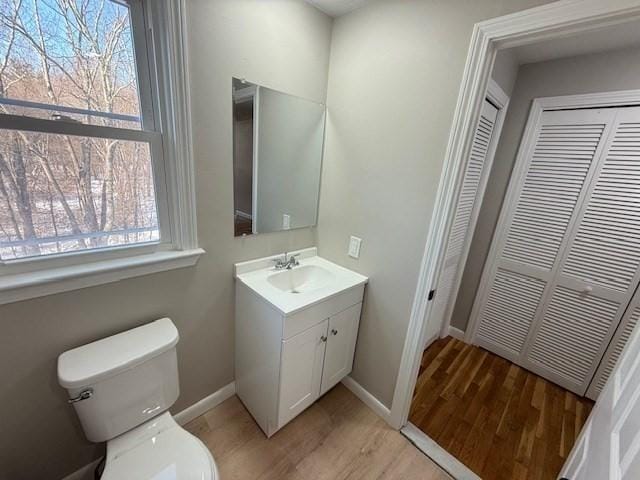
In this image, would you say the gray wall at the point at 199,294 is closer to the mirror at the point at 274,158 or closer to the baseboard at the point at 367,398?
the mirror at the point at 274,158

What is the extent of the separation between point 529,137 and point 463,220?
73 centimetres

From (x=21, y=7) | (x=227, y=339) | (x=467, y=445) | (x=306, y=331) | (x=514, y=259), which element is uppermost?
(x=21, y=7)

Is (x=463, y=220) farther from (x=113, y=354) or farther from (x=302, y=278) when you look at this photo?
(x=113, y=354)

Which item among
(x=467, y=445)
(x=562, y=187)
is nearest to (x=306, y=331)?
(x=467, y=445)

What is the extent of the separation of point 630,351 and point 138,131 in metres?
1.85

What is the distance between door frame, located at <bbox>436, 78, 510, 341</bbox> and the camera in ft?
5.78

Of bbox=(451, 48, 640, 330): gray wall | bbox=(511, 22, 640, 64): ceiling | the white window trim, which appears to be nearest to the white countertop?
the white window trim

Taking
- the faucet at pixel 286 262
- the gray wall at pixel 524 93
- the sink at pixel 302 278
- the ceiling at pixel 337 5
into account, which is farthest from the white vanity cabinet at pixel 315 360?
the ceiling at pixel 337 5

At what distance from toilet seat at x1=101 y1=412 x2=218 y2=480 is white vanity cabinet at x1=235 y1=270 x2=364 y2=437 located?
428 millimetres

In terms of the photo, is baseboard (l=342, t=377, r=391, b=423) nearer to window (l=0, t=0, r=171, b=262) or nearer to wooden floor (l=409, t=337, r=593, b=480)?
wooden floor (l=409, t=337, r=593, b=480)

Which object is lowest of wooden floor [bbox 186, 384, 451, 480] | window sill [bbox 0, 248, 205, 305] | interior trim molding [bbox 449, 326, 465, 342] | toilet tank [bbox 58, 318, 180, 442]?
wooden floor [bbox 186, 384, 451, 480]

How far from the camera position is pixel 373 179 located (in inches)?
58.0

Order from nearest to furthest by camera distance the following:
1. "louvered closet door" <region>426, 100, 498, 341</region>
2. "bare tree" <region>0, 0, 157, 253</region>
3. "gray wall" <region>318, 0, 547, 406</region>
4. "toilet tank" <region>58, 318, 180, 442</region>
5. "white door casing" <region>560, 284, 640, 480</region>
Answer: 1. "white door casing" <region>560, 284, 640, 480</region>
2. "bare tree" <region>0, 0, 157, 253</region>
3. "toilet tank" <region>58, 318, 180, 442</region>
4. "gray wall" <region>318, 0, 547, 406</region>
5. "louvered closet door" <region>426, 100, 498, 341</region>

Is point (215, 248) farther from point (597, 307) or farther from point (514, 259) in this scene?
point (597, 307)
